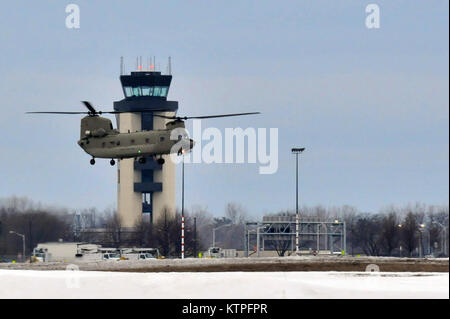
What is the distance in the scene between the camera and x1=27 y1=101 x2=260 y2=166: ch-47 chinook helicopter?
328ft

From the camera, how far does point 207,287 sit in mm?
55156

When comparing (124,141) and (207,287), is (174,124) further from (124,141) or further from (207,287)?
(207,287)

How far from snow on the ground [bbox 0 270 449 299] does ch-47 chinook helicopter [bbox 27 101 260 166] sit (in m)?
39.6

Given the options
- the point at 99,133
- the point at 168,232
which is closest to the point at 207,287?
the point at 99,133

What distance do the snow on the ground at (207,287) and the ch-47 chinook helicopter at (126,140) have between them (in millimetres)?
39634

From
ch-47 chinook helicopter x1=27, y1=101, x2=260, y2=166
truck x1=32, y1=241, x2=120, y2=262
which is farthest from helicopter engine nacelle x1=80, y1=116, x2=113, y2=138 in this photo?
truck x1=32, y1=241, x2=120, y2=262

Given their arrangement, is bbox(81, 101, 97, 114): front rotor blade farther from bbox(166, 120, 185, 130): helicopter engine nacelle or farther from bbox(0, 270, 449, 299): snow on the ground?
bbox(0, 270, 449, 299): snow on the ground

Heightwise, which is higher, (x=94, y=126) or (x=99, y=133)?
(x=94, y=126)

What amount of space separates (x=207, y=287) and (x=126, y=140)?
47628mm

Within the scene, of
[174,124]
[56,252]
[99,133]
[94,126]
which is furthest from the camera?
[56,252]

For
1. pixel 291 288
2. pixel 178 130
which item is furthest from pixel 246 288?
pixel 178 130
